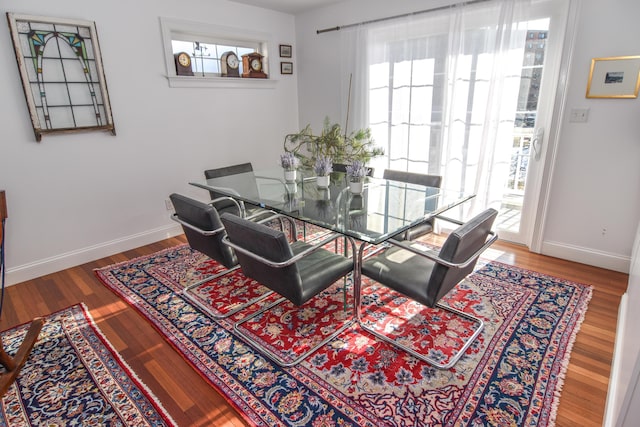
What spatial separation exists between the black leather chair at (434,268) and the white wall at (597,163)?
4.59 ft

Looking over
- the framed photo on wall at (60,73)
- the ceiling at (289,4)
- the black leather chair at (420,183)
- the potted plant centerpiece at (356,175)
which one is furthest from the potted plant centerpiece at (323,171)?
the ceiling at (289,4)

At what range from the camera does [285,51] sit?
4.29 meters

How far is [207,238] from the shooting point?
217cm

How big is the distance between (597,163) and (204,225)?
2928mm

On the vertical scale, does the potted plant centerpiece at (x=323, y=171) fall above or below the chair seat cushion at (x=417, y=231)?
above

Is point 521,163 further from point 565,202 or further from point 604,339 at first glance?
point 604,339

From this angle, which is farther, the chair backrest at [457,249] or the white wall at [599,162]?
the white wall at [599,162]

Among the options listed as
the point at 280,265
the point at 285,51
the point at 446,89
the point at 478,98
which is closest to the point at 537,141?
the point at 478,98

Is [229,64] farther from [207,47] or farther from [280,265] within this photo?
[280,265]

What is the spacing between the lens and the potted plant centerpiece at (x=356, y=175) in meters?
2.49

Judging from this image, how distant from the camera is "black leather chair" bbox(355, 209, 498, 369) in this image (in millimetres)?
1620

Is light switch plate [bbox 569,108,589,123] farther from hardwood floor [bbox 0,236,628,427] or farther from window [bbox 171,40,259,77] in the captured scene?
window [bbox 171,40,259,77]

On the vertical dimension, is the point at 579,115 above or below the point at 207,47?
below

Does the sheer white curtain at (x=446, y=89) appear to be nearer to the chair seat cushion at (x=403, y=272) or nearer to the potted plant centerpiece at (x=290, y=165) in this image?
the potted plant centerpiece at (x=290, y=165)
